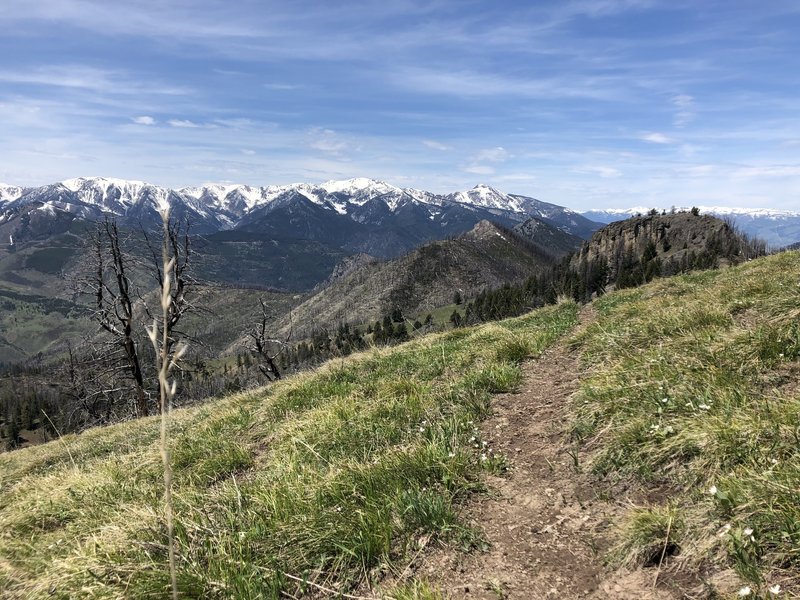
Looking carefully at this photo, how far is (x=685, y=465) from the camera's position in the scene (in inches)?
174

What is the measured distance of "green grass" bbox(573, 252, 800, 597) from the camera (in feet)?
10.8

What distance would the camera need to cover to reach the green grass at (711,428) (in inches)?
129

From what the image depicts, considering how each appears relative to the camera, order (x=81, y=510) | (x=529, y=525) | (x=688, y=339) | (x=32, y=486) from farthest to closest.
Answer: (x=32, y=486) → (x=688, y=339) → (x=81, y=510) → (x=529, y=525)

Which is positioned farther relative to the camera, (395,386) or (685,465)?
(395,386)

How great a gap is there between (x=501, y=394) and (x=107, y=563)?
6131mm

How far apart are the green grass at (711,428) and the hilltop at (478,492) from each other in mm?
20

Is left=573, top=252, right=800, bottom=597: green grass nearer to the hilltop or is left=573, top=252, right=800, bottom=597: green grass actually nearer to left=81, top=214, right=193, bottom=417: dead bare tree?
the hilltop

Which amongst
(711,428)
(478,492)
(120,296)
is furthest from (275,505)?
(120,296)

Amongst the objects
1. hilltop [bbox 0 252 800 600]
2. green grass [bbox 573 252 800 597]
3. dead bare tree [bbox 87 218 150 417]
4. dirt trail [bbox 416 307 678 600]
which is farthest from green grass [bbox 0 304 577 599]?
dead bare tree [bbox 87 218 150 417]

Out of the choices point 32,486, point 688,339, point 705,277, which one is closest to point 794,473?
point 688,339

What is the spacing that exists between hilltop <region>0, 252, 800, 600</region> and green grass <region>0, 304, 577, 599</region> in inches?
0.9

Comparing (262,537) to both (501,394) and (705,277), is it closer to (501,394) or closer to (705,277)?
(501,394)

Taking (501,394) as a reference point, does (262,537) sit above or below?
below

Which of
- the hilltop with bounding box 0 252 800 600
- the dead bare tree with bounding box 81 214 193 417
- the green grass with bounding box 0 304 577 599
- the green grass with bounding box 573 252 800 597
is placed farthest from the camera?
the dead bare tree with bounding box 81 214 193 417
